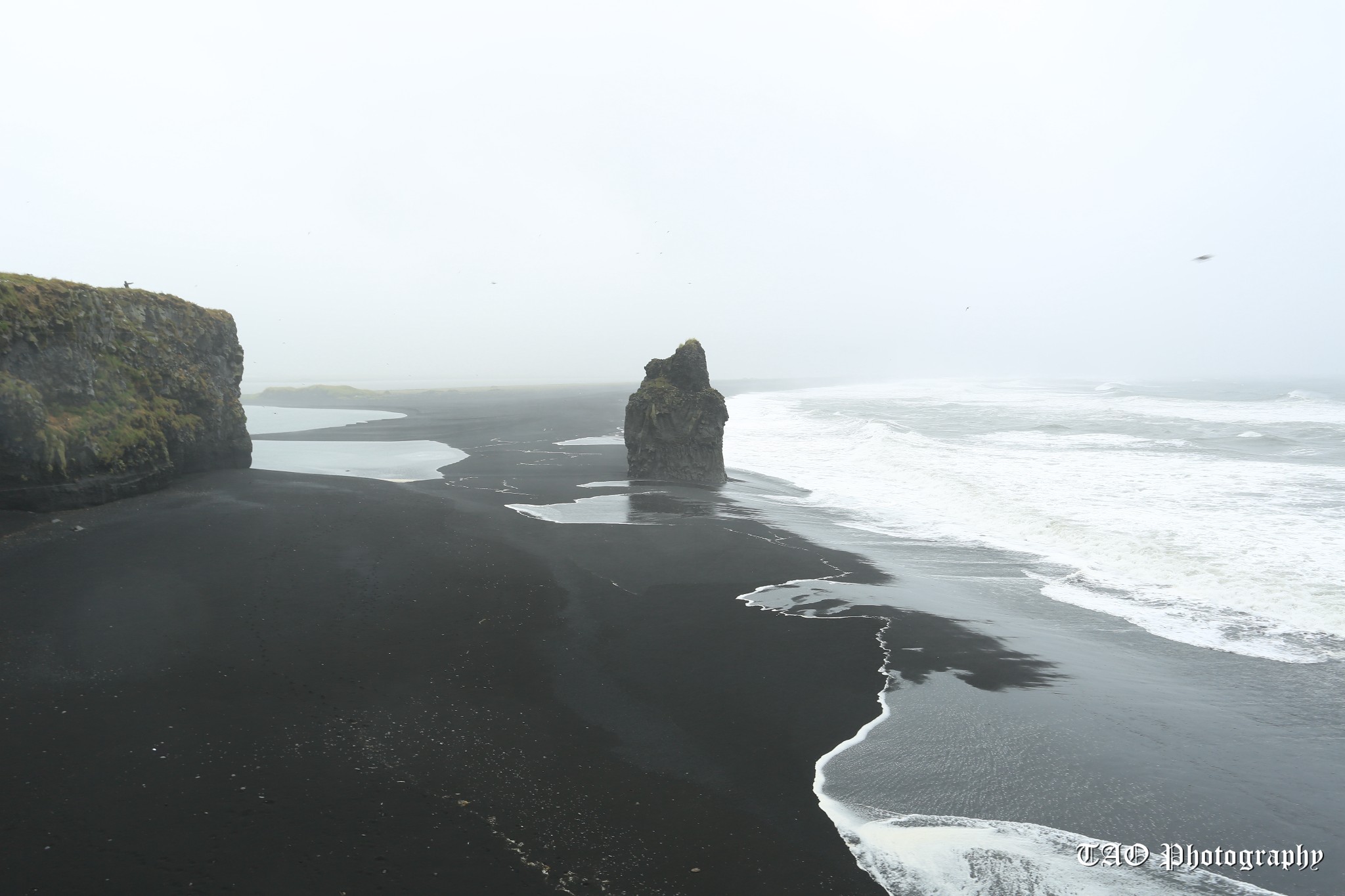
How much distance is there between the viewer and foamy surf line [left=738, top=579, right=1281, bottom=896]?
6129mm

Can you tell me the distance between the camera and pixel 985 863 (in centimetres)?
641

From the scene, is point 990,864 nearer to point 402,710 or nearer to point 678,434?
point 402,710

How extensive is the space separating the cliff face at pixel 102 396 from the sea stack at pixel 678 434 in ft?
48.3

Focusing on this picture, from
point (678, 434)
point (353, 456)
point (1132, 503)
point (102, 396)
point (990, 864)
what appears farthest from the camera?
point (353, 456)

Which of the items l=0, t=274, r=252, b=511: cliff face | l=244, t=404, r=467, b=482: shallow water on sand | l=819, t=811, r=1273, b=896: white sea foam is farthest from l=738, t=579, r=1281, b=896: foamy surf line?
l=244, t=404, r=467, b=482: shallow water on sand

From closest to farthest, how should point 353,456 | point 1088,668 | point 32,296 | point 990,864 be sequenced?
point 990,864, point 1088,668, point 32,296, point 353,456

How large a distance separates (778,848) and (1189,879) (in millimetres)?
3860

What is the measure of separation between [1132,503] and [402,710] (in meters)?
23.5

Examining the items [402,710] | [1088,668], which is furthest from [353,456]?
[1088,668]

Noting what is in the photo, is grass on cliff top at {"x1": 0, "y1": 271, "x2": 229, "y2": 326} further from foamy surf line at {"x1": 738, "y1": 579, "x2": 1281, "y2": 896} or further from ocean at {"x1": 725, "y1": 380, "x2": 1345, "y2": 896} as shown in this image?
foamy surf line at {"x1": 738, "y1": 579, "x2": 1281, "y2": 896}

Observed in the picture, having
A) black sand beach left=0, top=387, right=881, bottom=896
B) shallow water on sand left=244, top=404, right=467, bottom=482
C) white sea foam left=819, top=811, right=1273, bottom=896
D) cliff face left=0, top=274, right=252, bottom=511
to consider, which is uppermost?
cliff face left=0, top=274, right=252, bottom=511

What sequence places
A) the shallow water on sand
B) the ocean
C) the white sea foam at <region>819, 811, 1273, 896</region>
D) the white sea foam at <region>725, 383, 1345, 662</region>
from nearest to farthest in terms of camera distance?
the white sea foam at <region>819, 811, 1273, 896</region> → the ocean → the white sea foam at <region>725, 383, 1345, 662</region> → the shallow water on sand

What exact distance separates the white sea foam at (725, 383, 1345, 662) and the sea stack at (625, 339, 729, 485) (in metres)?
4.43

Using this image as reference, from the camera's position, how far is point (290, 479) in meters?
22.1
